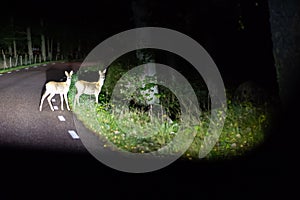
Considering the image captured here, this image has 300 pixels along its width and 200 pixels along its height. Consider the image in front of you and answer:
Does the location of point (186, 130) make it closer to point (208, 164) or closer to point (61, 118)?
point (208, 164)

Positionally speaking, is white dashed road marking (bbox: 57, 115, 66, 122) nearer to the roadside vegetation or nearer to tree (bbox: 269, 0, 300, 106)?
the roadside vegetation

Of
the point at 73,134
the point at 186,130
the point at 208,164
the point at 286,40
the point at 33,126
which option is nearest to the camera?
the point at 286,40

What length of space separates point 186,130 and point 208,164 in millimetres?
1691

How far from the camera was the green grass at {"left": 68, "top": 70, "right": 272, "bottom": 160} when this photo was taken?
277 inches

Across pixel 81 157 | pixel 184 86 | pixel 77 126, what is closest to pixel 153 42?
pixel 184 86

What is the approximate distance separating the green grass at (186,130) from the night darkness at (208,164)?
61 centimetres

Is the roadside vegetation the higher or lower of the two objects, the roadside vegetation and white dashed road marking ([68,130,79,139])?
the higher

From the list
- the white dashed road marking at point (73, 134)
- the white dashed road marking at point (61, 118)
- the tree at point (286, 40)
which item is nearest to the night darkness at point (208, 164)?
the tree at point (286, 40)

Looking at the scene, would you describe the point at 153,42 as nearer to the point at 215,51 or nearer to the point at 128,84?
the point at 128,84

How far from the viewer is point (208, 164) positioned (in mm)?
6172

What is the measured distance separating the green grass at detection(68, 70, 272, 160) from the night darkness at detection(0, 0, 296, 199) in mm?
609

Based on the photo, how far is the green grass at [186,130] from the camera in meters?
7.05

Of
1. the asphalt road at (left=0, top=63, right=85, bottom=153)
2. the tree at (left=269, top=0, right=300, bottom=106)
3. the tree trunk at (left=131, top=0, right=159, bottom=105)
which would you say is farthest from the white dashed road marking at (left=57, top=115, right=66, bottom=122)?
the tree at (left=269, top=0, right=300, bottom=106)

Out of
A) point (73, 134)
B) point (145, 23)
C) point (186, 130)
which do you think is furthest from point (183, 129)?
point (145, 23)
